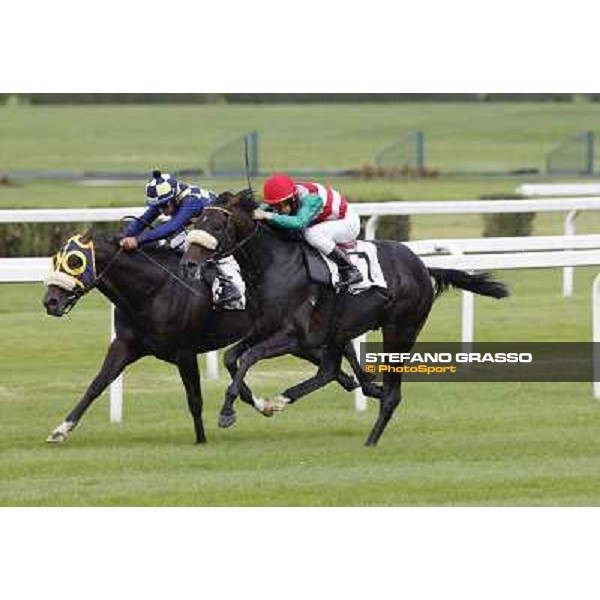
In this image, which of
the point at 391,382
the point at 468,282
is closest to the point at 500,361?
the point at 468,282

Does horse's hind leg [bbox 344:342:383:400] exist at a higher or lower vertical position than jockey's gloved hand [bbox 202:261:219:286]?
lower

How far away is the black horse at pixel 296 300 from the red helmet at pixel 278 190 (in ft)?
0.43

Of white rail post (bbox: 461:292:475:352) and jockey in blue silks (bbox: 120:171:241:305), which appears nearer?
jockey in blue silks (bbox: 120:171:241:305)

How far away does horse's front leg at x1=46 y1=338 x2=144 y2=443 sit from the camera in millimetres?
10047

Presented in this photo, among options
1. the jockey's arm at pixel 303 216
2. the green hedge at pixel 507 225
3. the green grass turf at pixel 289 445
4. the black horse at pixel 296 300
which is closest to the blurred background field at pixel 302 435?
the green grass turf at pixel 289 445

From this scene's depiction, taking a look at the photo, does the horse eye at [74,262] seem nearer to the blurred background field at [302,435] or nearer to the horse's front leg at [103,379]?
the horse's front leg at [103,379]

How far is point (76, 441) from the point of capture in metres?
10.2

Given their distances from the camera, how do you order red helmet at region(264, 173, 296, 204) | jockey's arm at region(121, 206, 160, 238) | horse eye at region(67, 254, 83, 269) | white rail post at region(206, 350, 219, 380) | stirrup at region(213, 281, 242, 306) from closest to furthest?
horse eye at region(67, 254, 83, 269) < red helmet at region(264, 173, 296, 204) < jockey's arm at region(121, 206, 160, 238) < stirrup at region(213, 281, 242, 306) < white rail post at region(206, 350, 219, 380)

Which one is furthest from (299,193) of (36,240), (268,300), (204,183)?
(204,183)

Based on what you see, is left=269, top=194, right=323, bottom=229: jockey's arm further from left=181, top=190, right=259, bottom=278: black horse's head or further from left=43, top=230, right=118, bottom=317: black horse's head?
left=43, top=230, right=118, bottom=317: black horse's head

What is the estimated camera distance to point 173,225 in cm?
1022

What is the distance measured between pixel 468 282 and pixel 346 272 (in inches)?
37.6

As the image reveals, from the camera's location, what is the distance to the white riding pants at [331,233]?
10.2m

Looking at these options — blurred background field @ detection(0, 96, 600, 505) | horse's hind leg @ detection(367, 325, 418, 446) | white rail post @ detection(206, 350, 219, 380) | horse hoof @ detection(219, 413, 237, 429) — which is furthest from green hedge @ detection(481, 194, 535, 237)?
horse hoof @ detection(219, 413, 237, 429)
